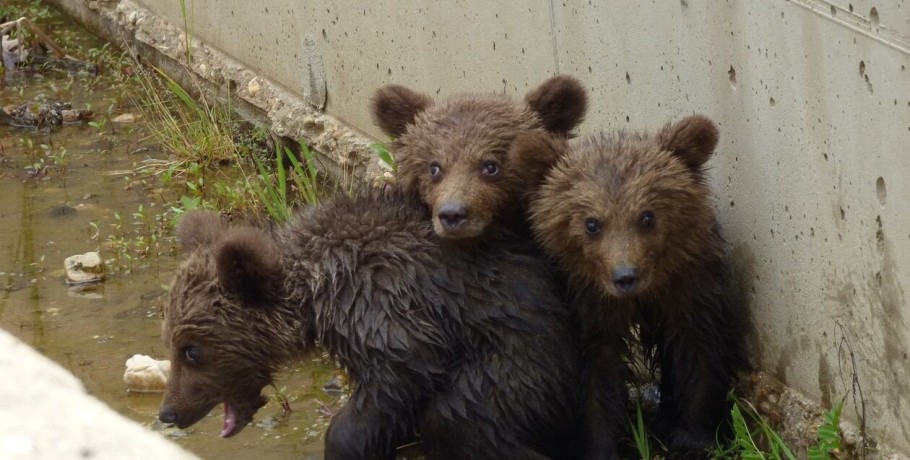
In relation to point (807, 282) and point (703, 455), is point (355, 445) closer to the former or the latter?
point (703, 455)

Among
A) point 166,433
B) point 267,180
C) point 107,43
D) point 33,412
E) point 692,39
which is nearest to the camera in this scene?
point 33,412

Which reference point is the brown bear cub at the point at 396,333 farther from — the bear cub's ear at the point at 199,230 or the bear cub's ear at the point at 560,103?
the bear cub's ear at the point at 560,103

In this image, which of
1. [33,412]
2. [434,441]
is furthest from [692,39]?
[33,412]

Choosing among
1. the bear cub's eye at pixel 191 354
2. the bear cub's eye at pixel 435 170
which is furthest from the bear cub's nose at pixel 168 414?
the bear cub's eye at pixel 435 170

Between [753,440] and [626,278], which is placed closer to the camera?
[626,278]

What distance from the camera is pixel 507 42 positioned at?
6.12 metres

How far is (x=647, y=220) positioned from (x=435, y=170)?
1.01 metres

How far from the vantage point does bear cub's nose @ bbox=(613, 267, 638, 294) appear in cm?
439

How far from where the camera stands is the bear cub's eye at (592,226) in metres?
4.55

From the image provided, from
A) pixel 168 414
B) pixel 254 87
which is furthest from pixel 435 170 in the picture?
pixel 254 87

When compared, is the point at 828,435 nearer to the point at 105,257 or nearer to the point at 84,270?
the point at 84,270

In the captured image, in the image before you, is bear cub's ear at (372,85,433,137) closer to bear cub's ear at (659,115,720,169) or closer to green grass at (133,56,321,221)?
bear cub's ear at (659,115,720,169)

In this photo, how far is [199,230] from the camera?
17.2ft

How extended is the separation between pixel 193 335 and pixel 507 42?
6.86 feet
